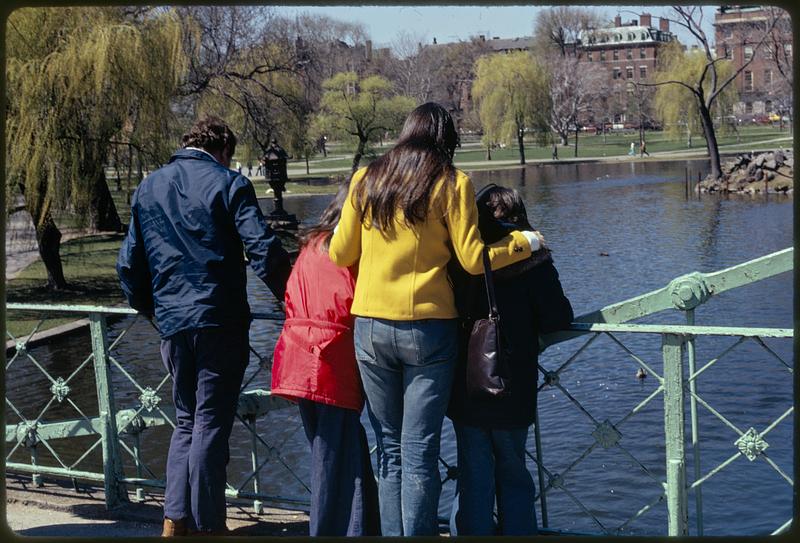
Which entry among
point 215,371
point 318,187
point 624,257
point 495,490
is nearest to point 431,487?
point 495,490

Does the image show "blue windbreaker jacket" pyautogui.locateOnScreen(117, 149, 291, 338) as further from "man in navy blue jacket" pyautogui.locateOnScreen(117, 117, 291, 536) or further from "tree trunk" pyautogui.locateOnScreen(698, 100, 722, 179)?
"tree trunk" pyautogui.locateOnScreen(698, 100, 722, 179)

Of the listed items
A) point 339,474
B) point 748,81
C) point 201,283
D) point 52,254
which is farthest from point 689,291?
point 748,81

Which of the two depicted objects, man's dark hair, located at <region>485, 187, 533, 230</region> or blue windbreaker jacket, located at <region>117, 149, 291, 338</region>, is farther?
blue windbreaker jacket, located at <region>117, 149, 291, 338</region>

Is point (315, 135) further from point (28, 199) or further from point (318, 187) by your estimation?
point (28, 199)

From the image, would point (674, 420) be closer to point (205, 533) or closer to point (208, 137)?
point (205, 533)

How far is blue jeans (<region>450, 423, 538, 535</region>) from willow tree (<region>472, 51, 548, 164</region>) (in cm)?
5770

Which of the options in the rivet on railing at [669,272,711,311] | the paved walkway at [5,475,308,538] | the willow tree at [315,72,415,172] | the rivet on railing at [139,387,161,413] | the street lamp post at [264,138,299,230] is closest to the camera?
the rivet on railing at [669,272,711,311]

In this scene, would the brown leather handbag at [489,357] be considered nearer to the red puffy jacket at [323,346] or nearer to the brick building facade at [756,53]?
the red puffy jacket at [323,346]

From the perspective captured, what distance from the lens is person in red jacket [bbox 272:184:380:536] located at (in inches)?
171

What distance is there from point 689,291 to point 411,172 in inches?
50.5

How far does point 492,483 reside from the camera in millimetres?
4340

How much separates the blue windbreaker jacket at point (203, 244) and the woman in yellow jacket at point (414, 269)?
498 millimetres

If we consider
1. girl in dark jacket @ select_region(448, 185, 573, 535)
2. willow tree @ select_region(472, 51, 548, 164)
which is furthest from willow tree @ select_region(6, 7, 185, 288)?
willow tree @ select_region(472, 51, 548, 164)

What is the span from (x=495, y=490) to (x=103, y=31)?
46.1 ft
